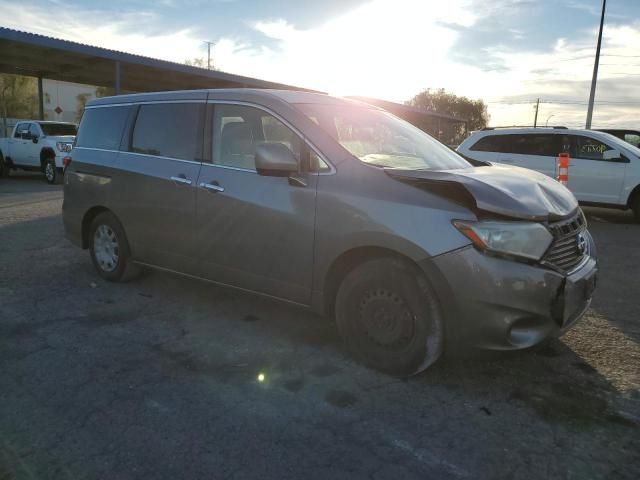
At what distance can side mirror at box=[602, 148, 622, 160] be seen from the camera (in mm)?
9602

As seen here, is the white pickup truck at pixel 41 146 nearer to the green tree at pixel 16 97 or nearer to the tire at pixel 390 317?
the tire at pixel 390 317

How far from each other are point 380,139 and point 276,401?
6.86 feet

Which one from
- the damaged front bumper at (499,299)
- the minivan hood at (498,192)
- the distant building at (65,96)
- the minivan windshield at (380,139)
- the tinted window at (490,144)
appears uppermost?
the distant building at (65,96)

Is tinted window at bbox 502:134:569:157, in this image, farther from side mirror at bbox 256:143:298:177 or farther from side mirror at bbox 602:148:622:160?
side mirror at bbox 256:143:298:177

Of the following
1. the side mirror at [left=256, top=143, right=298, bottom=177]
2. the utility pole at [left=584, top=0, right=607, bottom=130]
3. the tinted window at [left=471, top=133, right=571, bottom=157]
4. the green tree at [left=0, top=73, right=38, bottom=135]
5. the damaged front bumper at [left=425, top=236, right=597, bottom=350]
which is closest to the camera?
the damaged front bumper at [left=425, top=236, right=597, bottom=350]

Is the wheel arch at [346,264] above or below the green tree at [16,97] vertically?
below

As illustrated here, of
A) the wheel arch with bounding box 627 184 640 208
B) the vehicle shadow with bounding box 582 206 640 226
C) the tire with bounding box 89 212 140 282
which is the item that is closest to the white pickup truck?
the tire with bounding box 89 212 140 282

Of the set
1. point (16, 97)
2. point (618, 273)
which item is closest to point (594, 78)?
point (618, 273)

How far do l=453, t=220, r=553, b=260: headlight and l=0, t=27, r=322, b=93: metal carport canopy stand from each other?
17972mm

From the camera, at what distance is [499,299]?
2.81 metres

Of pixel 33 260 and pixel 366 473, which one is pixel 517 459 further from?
pixel 33 260

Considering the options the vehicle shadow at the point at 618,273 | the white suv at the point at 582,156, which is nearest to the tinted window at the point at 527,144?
the white suv at the point at 582,156

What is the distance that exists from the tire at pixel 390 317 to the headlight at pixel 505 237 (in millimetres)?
395

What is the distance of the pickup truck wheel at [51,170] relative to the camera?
50.2 ft
